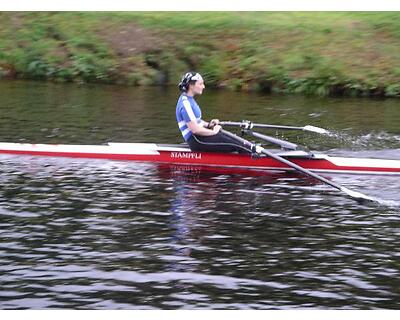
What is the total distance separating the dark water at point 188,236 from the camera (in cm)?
988

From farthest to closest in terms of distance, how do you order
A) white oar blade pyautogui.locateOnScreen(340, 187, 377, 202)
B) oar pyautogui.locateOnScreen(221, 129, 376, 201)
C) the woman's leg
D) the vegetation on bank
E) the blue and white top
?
the vegetation on bank
the woman's leg
the blue and white top
oar pyautogui.locateOnScreen(221, 129, 376, 201)
white oar blade pyautogui.locateOnScreen(340, 187, 377, 202)

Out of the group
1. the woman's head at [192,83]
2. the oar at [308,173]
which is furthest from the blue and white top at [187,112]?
the oar at [308,173]

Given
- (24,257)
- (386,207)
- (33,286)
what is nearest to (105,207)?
(24,257)

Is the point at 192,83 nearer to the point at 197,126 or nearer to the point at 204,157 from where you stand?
the point at 197,126

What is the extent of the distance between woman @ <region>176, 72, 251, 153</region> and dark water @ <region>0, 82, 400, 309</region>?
605 millimetres

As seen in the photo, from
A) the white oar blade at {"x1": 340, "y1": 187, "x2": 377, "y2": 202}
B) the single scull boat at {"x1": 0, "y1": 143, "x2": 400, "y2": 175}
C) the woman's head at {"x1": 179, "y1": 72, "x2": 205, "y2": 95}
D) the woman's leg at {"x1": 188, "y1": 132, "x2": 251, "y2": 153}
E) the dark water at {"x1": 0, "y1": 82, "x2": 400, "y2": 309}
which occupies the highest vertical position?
the woman's head at {"x1": 179, "y1": 72, "x2": 205, "y2": 95}

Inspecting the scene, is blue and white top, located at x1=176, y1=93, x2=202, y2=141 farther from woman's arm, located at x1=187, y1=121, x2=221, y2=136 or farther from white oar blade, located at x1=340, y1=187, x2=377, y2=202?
white oar blade, located at x1=340, y1=187, x2=377, y2=202

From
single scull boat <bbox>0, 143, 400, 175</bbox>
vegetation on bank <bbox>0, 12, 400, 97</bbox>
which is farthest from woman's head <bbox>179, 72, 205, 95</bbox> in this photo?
vegetation on bank <bbox>0, 12, 400, 97</bbox>

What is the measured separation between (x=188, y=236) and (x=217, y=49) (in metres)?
21.8

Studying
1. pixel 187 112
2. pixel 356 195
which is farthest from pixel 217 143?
pixel 356 195

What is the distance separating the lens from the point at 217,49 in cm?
3309

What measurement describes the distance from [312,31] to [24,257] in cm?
2370

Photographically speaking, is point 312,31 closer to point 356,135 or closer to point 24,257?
point 356,135

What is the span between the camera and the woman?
16.3 metres
